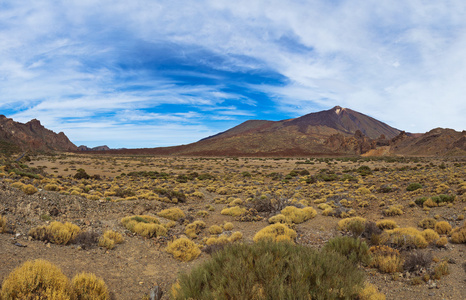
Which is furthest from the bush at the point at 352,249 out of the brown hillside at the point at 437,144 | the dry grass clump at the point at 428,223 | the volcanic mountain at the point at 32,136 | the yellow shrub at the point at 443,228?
the volcanic mountain at the point at 32,136

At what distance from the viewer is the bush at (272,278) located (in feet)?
11.7

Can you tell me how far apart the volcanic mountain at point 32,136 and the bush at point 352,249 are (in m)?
125

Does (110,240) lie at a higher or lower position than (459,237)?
higher

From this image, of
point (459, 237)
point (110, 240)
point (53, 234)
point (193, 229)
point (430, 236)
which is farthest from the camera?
point (193, 229)

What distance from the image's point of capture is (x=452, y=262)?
6.21 m

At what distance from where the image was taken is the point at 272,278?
3.77 m

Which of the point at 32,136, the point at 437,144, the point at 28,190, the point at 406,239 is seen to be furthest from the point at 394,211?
the point at 32,136

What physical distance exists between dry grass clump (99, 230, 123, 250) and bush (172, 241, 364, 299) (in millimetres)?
3725

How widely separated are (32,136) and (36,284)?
6813 inches

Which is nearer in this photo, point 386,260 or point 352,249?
point 386,260

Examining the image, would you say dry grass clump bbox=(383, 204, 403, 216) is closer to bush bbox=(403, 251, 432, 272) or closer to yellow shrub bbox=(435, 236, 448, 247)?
yellow shrub bbox=(435, 236, 448, 247)

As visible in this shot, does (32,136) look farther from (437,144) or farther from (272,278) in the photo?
(437,144)

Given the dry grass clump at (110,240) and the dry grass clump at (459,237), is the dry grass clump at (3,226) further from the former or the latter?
the dry grass clump at (459,237)

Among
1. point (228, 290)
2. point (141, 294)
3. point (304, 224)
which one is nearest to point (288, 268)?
point (228, 290)
